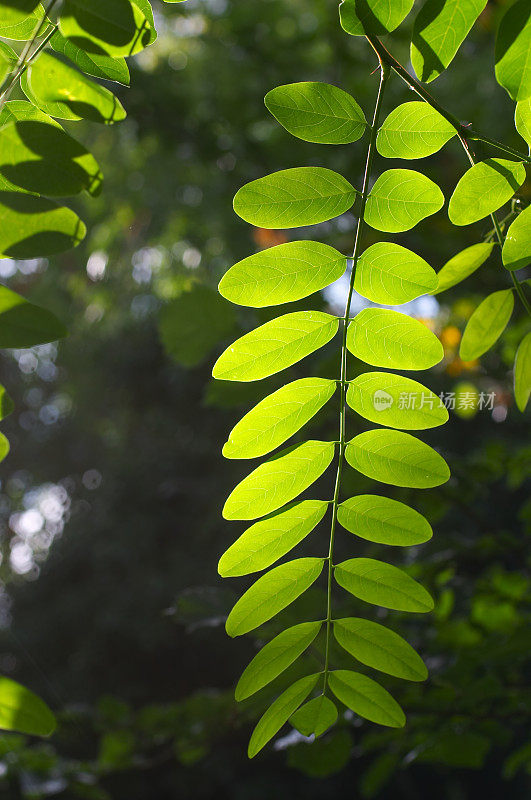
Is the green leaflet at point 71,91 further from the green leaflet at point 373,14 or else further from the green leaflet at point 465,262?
the green leaflet at point 465,262

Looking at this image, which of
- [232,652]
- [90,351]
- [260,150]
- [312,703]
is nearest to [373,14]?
[312,703]

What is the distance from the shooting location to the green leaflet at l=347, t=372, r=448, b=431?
0.56 meters

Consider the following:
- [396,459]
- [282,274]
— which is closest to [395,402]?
[396,459]

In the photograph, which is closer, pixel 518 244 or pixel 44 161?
pixel 44 161

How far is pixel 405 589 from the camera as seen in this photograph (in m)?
0.57

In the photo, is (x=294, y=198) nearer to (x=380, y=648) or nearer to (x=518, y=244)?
(x=518, y=244)

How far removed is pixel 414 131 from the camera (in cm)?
56

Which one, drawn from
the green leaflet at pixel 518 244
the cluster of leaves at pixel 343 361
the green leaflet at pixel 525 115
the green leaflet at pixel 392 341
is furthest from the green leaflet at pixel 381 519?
the green leaflet at pixel 525 115

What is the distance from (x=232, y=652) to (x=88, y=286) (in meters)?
3.28

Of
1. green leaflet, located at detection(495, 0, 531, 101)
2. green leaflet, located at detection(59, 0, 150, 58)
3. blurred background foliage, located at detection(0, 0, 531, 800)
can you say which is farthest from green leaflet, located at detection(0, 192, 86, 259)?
blurred background foliage, located at detection(0, 0, 531, 800)

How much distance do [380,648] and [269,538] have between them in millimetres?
145

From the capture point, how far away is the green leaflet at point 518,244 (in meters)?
0.54

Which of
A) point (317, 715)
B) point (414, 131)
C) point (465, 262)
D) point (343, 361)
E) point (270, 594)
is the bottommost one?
point (317, 715)

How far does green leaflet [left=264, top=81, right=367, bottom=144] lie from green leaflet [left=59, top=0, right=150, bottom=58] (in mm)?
121
